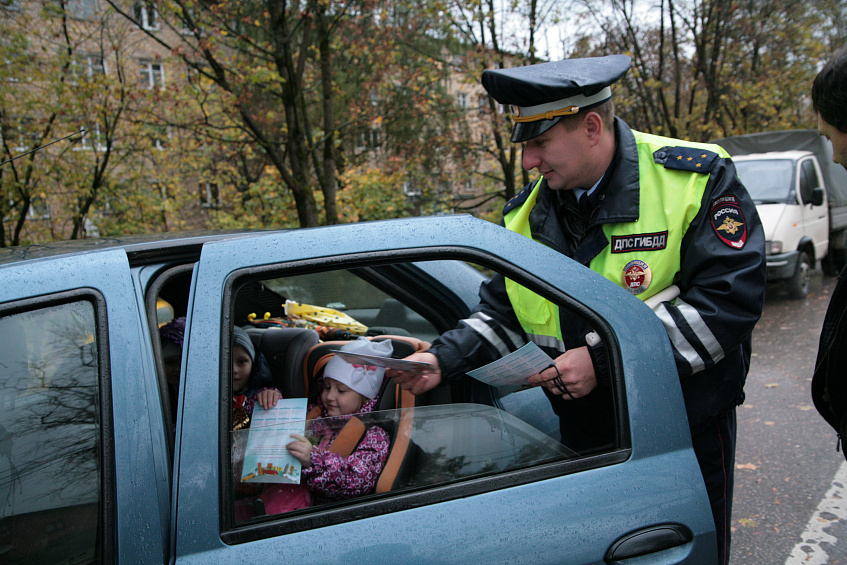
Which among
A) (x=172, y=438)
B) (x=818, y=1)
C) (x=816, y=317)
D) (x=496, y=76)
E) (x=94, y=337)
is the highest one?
(x=818, y=1)

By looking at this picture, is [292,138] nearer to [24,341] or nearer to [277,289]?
[277,289]

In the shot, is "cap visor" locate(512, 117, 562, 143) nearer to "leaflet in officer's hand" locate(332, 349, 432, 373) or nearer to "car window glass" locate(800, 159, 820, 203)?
"leaflet in officer's hand" locate(332, 349, 432, 373)

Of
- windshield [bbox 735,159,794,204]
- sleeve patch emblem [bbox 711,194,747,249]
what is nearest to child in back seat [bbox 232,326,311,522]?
sleeve patch emblem [bbox 711,194,747,249]

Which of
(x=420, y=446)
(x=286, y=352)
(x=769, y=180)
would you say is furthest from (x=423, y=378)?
(x=769, y=180)

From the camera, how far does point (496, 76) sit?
1733 millimetres

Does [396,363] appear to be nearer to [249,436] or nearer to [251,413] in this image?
[249,436]

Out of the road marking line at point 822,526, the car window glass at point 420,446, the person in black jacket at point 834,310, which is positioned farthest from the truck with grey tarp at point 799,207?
the car window glass at point 420,446

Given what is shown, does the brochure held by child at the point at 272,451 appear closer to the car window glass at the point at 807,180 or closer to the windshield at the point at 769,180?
the windshield at the point at 769,180

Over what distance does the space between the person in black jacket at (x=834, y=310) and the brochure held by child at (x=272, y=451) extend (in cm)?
129

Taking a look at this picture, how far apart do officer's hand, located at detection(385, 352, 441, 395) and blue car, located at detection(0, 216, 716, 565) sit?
0.21m

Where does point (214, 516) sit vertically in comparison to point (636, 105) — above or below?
below

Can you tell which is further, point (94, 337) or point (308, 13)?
point (308, 13)

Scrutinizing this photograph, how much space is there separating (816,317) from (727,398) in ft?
21.1

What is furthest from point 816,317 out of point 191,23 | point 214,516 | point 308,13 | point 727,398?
point 191,23
